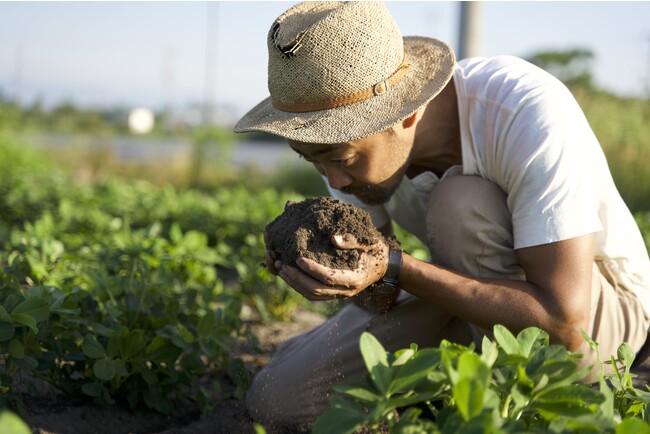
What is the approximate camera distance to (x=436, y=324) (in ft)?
9.05

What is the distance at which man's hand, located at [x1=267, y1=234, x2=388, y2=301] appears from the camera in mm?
1993

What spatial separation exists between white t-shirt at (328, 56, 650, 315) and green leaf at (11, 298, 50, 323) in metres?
1.33

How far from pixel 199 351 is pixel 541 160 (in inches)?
52.0

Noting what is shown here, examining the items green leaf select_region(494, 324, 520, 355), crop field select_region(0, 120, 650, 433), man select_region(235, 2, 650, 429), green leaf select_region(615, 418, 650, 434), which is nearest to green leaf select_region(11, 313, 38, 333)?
crop field select_region(0, 120, 650, 433)

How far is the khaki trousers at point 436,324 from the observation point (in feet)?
7.96

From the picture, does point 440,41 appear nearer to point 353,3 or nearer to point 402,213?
point 353,3

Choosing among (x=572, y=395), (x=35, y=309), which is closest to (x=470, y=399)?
(x=572, y=395)

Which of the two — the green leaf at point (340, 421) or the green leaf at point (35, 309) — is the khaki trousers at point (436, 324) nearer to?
the green leaf at point (35, 309)

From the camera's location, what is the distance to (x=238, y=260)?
439cm

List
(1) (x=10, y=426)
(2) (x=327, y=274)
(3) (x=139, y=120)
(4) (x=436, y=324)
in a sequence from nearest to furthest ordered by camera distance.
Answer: (1) (x=10, y=426), (2) (x=327, y=274), (4) (x=436, y=324), (3) (x=139, y=120)

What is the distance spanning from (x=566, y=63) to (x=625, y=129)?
59.1 meters

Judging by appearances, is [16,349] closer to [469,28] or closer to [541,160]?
[541,160]

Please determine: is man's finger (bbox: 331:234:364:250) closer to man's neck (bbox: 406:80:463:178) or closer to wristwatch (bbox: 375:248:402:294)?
wristwatch (bbox: 375:248:402:294)

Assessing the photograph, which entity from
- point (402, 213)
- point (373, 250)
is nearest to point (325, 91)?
point (373, 250)
